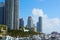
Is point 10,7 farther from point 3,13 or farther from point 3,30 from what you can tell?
point 3,30

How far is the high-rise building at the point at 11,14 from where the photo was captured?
2719 inches

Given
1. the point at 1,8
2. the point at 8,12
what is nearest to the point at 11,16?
the point at 8,12

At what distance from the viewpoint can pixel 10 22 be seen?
227 feet

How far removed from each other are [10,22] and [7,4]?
6264 millimetres

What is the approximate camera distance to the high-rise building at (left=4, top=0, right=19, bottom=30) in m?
69.1

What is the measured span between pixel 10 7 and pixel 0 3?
1024cm

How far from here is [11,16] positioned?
233 ft

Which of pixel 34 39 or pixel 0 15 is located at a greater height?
pixel 0 15

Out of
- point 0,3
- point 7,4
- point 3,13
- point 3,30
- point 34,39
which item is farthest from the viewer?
point 0,3

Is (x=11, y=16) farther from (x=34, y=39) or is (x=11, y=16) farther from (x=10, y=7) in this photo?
(x=34, y=39)

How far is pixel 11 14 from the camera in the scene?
71.1 metres

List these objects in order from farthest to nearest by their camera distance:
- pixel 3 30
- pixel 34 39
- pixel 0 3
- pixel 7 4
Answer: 1. pixel 0 3
2. pixel 7 4
3. pixel 3 30
4. pixel 34 39

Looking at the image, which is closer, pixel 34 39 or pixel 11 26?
pixel 34 39

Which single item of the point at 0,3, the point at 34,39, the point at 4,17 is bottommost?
the point at 34,39
